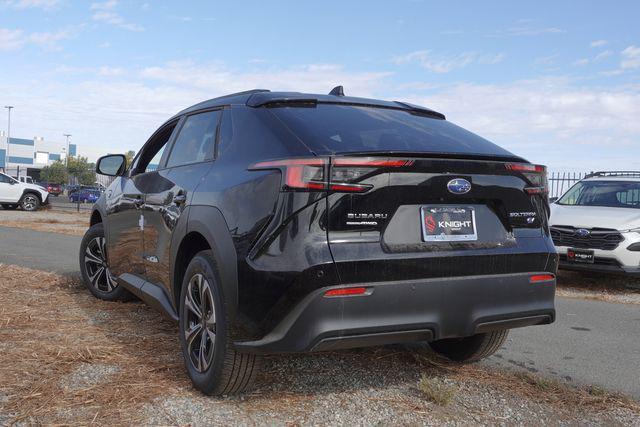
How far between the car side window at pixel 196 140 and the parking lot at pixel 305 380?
129cm

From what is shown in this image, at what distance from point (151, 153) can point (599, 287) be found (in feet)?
21.5

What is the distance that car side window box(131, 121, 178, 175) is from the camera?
4.81 meters

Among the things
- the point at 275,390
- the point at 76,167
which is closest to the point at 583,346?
the point at 275,390

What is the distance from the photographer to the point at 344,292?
2.73 meters

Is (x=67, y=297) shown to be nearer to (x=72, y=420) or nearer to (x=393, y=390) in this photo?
(x=72, y=420)

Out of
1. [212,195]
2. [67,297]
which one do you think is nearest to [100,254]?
[67,297]

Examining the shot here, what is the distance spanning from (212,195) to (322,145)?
745 mm

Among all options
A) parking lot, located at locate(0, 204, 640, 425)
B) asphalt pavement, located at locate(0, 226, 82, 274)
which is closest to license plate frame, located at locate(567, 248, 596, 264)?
parking lot, located at locate(0, 204, 640, 425)

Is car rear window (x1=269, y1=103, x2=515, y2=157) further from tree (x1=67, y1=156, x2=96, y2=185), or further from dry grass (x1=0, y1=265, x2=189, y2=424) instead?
tree (x1=67, y1=156, x2=96, y2=185)

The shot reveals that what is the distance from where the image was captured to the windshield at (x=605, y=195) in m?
8.97

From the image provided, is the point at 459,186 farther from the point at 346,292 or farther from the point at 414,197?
the point at 346,292

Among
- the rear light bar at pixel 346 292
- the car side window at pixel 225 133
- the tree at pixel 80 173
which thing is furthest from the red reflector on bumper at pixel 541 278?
the tree at pixel 80 173

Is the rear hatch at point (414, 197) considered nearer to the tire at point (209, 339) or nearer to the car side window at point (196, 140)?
the car side window at point (196, 140)

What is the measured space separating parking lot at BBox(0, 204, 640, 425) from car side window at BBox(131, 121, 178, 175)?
1.24 metres
